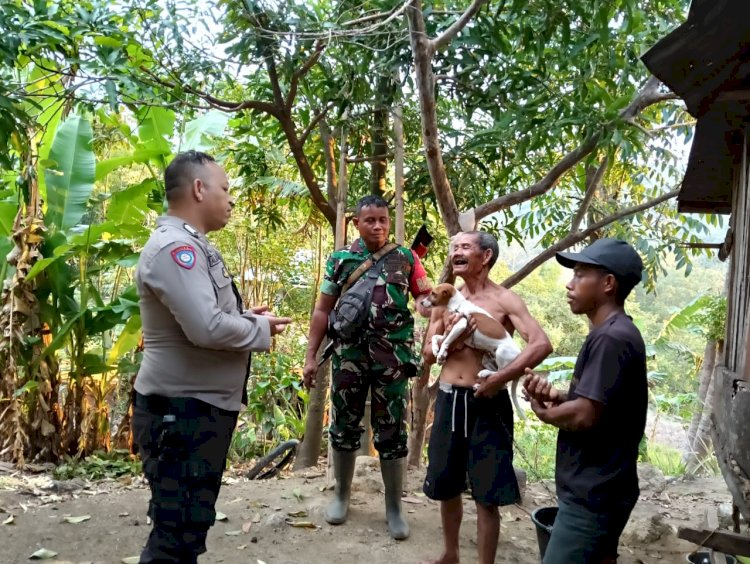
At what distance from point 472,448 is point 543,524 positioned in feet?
1.75

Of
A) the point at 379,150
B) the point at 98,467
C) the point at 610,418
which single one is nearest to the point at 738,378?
the point at 610,418

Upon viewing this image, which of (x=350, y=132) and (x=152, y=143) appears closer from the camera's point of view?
(x=350, y=132)

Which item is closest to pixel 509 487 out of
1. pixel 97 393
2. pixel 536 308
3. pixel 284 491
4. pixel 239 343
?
pixel 239 343

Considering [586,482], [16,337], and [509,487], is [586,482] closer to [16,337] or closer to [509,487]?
[509,487]

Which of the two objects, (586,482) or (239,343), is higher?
(239,343)

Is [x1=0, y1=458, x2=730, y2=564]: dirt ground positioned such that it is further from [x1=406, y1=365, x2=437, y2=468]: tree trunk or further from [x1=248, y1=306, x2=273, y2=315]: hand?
[x1=248, y1=306, x2=273, y2=315]: hand

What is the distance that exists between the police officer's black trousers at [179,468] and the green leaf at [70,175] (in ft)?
12.2

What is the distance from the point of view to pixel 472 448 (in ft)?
10.3

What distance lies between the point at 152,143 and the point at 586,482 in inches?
189

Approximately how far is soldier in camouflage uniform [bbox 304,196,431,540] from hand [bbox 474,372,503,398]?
758mm

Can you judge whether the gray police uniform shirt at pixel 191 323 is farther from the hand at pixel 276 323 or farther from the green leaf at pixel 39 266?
the green leaf at pixel 39 266

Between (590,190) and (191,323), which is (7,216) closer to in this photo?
(191,323)

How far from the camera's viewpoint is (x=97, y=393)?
569 cm

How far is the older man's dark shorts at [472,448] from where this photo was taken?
305 cm
